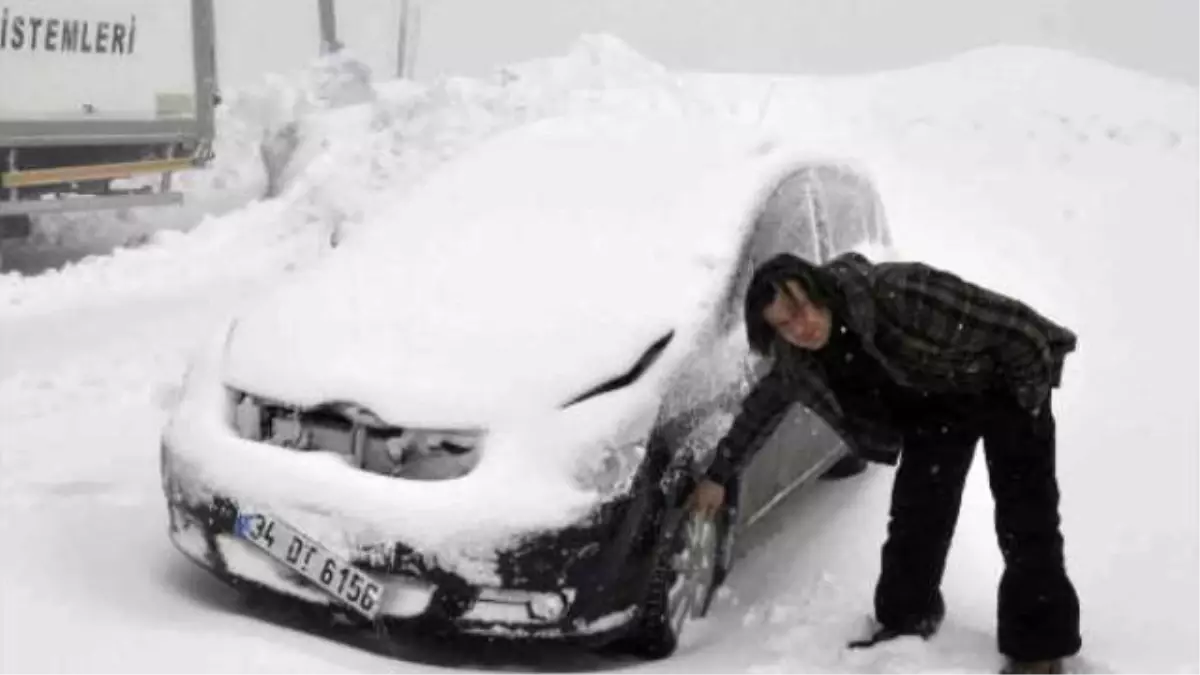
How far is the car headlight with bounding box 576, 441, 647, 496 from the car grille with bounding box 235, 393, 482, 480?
1.04 feet

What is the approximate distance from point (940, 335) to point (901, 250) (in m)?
5.92

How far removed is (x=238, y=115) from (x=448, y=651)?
549 inches

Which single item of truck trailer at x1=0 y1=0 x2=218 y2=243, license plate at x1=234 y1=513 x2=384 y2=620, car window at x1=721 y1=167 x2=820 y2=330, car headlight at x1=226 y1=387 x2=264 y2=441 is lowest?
truck trailer at x1=0 y1=0 x2=218 y2=243

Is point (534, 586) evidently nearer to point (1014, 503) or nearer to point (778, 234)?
point (1014, 503)

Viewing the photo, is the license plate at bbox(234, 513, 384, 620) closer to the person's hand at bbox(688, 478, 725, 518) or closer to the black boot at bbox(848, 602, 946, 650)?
the person's hand at bbox(688, 478, 725, 518)

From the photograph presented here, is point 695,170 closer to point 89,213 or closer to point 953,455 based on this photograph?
point 953,455

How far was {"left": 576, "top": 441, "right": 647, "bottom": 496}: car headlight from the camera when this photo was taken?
155 inches

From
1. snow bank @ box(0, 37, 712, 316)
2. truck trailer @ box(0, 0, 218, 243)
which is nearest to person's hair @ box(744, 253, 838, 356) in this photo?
snow bank @ box(0, 37, 712, 316)

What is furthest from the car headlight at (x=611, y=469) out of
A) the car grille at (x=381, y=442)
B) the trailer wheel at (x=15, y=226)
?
the trailer wheel at (x=15, y=226)

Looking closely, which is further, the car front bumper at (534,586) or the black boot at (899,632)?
the black boot at (899,632)

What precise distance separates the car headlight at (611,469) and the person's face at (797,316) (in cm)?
56

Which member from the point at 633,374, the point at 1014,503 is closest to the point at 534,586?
the point at 633,374

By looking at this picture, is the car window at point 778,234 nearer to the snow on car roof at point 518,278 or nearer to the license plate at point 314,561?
the snow on car roof at point 518,278

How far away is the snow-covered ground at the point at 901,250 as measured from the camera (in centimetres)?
417
